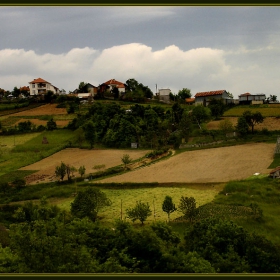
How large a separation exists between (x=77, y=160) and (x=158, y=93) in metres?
41.8

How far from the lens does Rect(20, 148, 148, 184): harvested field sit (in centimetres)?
4084

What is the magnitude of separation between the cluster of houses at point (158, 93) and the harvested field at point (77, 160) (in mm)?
25783

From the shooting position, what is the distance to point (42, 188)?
36219 millimetres

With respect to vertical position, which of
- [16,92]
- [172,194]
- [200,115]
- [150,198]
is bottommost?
[150,198]

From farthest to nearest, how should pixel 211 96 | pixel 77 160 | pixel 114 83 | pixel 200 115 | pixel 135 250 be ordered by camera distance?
pixel 114 83
pixel 211 96
pixel 200 115
pixel 77 160
pixel 135 250

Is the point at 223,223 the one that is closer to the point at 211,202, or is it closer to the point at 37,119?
the point at 211,202

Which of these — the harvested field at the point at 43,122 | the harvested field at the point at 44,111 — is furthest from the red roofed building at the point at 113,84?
the harvested field at the point at 43,122

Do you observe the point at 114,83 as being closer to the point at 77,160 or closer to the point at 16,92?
the point at 16,92

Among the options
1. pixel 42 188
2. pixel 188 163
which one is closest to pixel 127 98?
pixel 188 163

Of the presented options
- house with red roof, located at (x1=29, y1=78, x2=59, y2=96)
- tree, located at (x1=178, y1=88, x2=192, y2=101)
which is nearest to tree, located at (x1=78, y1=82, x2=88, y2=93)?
house with red roof, located at (x1=29, y1=78, x2=59, y2=96)

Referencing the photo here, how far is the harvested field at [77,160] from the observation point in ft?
134

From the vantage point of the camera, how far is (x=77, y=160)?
46219 millimetres

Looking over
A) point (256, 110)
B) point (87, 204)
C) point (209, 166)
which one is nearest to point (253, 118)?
point (256, 110)

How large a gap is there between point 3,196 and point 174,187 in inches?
564
